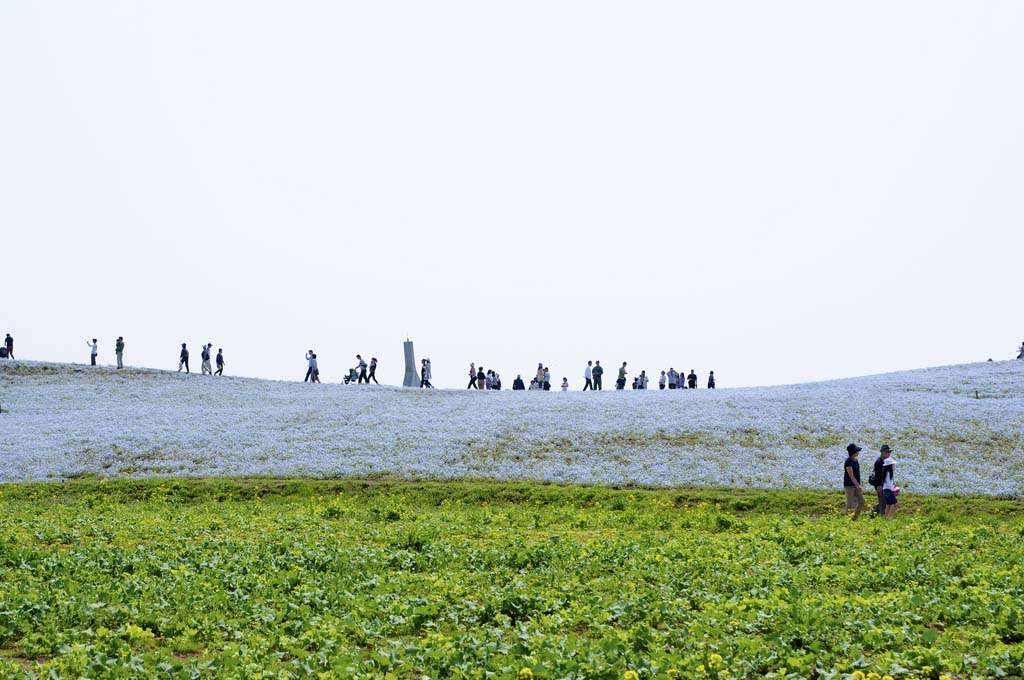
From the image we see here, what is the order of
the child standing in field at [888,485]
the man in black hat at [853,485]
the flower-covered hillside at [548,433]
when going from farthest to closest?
the flower-covered hillside at [548,433] < the man in black hat at [853,485] < the child standing in field at [888,485]

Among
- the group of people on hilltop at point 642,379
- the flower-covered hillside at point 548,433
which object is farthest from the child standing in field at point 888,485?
the group of people on hilltop at point 642,379

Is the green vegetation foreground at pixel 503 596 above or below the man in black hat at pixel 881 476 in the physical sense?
below

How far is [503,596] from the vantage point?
15.1m

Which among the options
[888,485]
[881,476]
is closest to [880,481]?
[881,476]

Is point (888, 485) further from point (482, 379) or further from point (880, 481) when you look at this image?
point (482, 379)

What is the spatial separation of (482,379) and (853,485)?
47.1m

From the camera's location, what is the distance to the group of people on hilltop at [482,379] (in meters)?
72.6

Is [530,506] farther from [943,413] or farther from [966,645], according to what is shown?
[943,413]

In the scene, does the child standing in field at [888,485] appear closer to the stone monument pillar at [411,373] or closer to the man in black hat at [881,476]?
the man in black hat at [881,476]

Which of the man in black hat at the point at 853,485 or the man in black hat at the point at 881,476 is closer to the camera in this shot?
the man in black hat at the point at 881,476

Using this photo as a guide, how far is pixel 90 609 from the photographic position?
14.2 meters

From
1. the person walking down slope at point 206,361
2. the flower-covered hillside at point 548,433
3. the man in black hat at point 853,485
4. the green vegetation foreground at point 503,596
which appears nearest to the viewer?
the green vegetation foreground at point 503,596

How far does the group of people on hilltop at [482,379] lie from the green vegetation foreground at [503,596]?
46.0 metres

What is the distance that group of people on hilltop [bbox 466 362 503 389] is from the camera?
72.6m
